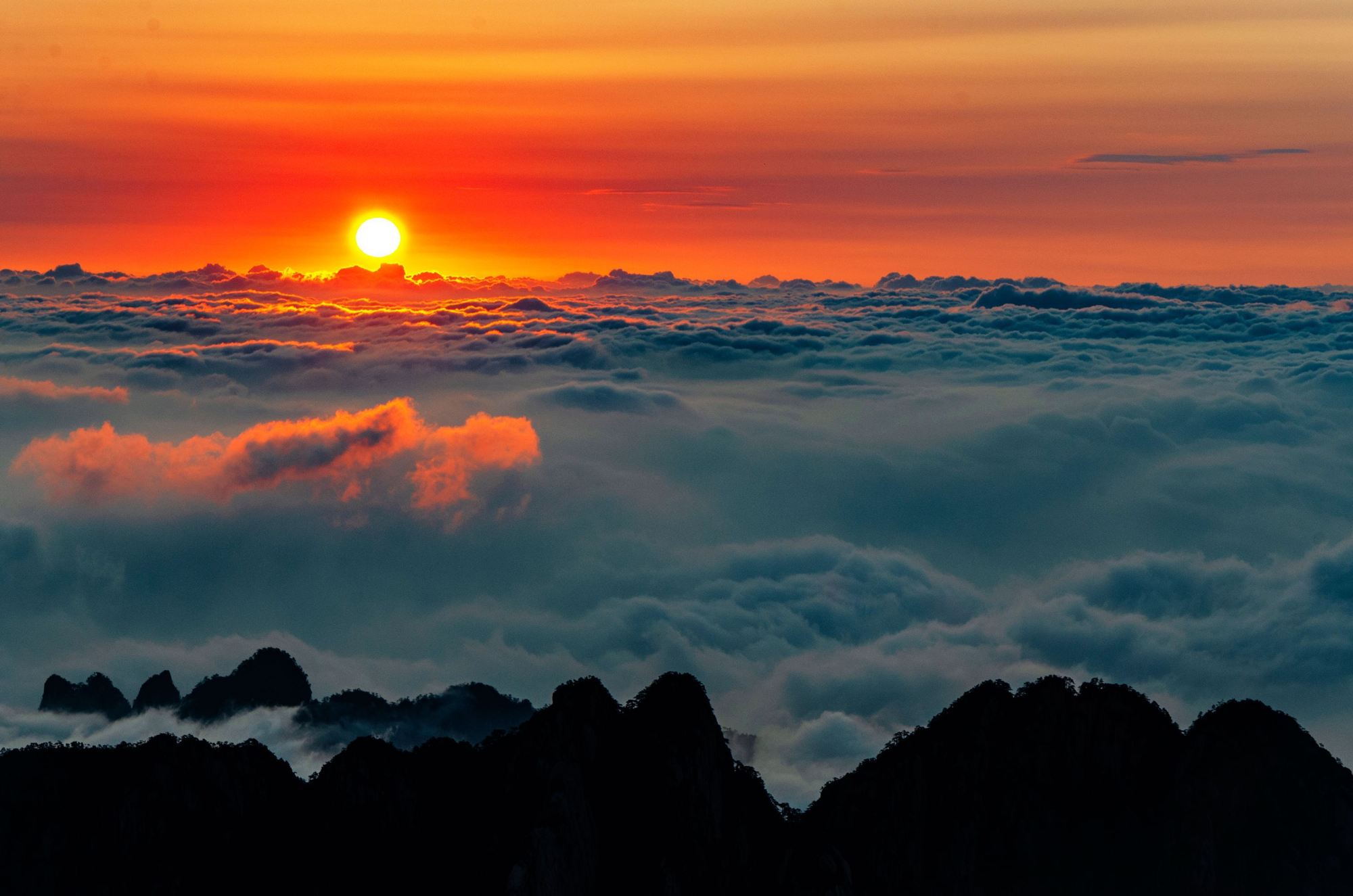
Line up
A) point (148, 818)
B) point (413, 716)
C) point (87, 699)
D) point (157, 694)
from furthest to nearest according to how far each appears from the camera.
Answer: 1. point (87, 699)
2. point (413, 716)
3. point (157, 694)
4. point (148, 818)

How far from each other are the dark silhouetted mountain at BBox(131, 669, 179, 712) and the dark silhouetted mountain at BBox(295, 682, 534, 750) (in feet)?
54.6

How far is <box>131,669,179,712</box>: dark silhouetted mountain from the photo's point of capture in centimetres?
13475

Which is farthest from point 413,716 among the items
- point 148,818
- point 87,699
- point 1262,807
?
point 1262,807

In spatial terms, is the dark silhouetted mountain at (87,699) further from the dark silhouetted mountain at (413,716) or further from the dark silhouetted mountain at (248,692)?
the dark silhouetted mountain at (413,716)

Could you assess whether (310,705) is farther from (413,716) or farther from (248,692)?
(413,716)

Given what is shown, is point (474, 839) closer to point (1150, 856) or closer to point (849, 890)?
point (849, 890)

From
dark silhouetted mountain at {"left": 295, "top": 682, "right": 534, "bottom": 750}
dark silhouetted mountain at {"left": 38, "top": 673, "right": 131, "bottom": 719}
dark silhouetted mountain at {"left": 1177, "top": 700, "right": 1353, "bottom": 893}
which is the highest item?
dark silhouetted mountain at {"left": 1177, "top": 700, "right": 1353, "bottom": 893}

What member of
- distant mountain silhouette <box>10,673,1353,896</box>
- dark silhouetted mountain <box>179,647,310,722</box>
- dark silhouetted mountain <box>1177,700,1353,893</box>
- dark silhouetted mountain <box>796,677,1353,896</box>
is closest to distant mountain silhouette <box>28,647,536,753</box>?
dark silhouetted mountain <box>179,647,310,722</box>

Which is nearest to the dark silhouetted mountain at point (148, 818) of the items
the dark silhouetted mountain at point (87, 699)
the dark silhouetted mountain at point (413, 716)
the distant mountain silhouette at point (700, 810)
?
the distant mountain silhouette at point (700, 810)

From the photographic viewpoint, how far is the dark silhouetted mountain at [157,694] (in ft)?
442

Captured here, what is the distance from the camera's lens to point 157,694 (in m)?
135

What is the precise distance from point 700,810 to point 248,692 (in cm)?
10756

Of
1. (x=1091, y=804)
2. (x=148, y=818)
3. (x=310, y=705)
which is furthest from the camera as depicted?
(x=310, y=705)

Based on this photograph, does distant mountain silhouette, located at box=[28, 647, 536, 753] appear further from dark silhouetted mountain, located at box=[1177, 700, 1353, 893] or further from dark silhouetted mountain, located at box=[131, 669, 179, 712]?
dark silhouetted mountain, located at box=[1177, 700, 1353, 893]
